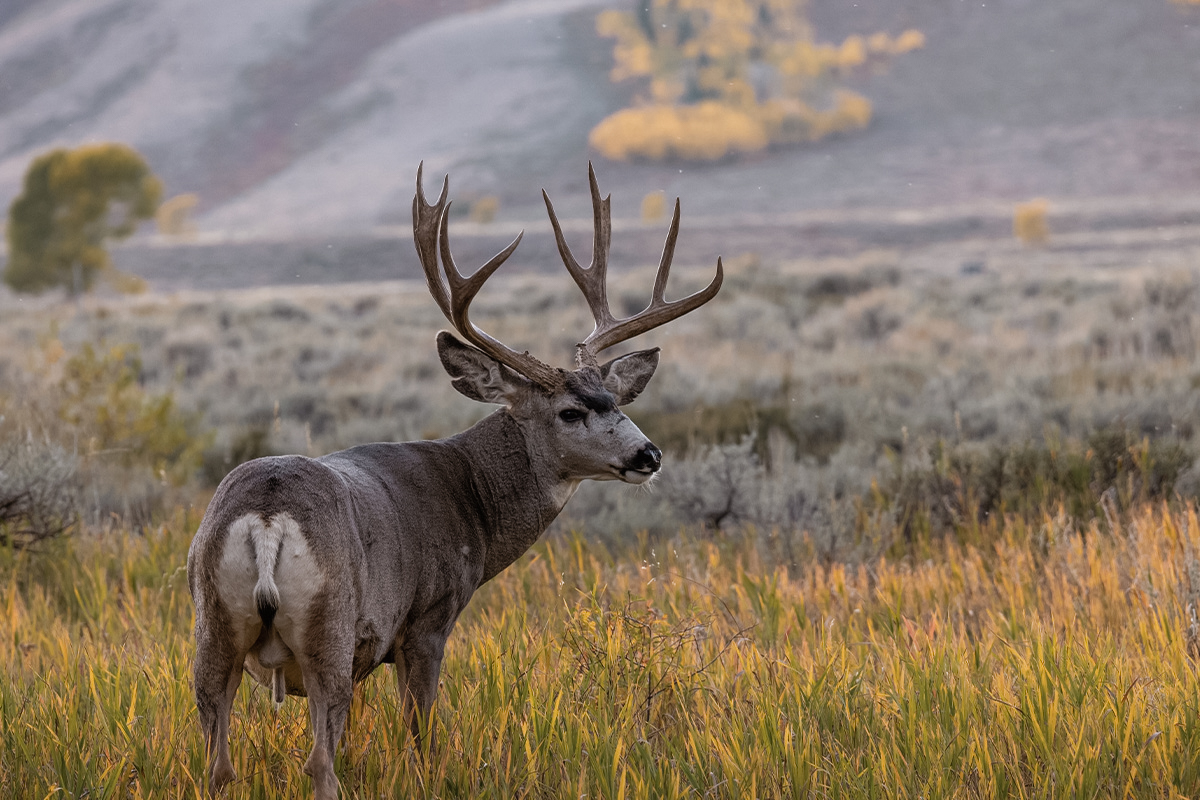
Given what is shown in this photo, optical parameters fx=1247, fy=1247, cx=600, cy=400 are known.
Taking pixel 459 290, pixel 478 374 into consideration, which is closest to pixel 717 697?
pixel 478 374

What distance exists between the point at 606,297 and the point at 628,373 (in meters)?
0.31

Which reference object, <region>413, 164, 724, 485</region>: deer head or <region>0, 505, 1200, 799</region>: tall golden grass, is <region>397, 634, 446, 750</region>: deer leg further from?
<region>413, 164, 724, 485</region>: deer head

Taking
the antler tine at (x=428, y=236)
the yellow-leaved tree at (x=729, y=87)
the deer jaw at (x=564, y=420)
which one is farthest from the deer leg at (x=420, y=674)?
the yellow-leaved tree at (x=729, y=87)

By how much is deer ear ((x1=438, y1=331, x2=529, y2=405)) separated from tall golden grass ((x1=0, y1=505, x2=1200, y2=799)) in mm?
792

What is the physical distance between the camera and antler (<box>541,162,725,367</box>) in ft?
15.6

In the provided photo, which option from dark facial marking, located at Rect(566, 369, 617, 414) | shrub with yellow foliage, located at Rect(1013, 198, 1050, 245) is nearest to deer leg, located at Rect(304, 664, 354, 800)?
dark facial marking, located at Rect(566, 369, 617, 414)

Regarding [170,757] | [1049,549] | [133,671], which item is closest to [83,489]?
[133,671]

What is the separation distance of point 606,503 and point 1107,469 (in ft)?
10.8

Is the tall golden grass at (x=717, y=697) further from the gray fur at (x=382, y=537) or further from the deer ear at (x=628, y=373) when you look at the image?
the deer ear at (x=628, y=373)

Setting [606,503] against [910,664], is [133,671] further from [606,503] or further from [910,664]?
[606,503]

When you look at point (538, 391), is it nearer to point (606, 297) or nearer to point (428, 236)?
point (606, 297)

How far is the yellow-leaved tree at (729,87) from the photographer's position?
165375 millimetres

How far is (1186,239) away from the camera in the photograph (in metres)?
93.6

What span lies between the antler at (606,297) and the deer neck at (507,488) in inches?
18.2
